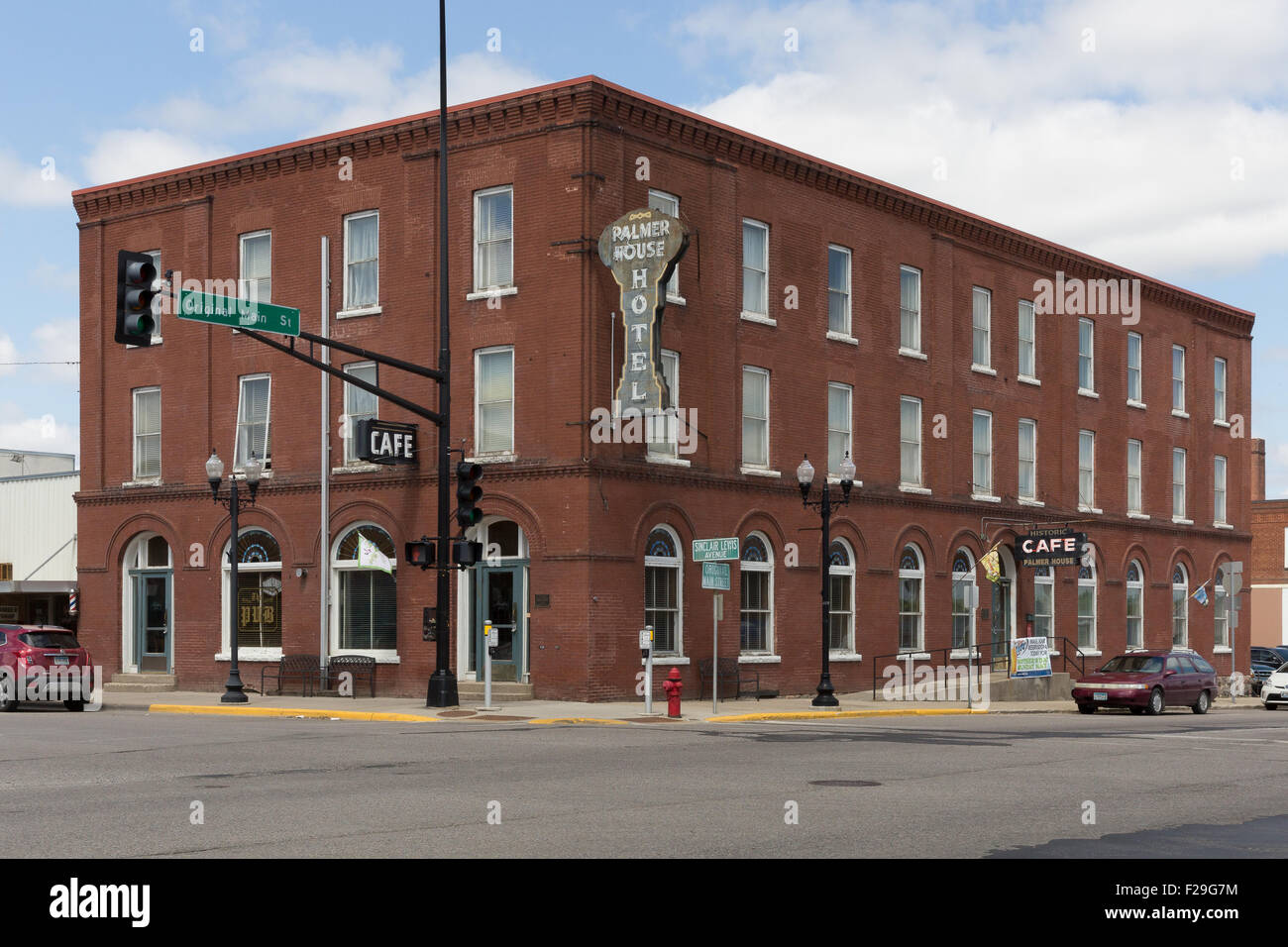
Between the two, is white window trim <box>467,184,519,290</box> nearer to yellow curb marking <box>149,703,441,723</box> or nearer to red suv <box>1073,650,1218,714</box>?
yellow curb marking <box>149,703,441,723</box>

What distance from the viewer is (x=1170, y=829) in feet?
42.4

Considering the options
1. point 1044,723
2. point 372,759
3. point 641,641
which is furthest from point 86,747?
point 1044,723

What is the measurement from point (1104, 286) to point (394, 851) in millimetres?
42303

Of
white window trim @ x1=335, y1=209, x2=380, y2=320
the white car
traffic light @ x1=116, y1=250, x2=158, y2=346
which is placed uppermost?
white window trim @ x1=335, y1=209, x2=380, y2=320

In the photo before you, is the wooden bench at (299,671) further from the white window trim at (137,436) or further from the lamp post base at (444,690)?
the lamp post base at (444,690)

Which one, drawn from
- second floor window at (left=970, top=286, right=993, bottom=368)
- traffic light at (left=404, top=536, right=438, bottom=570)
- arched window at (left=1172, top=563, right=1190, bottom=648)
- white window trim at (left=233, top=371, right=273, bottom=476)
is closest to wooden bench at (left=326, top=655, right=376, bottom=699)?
white window trim at (left=233, top=371, right=273, bottom=476)

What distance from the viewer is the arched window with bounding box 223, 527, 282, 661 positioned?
36.2m

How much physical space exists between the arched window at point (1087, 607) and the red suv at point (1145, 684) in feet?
35.1

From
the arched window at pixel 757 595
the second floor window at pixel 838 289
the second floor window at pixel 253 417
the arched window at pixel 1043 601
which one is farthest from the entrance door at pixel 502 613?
the arched window at pixel 1043 601

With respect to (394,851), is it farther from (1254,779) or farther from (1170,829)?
(1254,779)

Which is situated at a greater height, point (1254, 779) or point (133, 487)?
point (133, 487)

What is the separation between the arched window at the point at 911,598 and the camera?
39844 mm

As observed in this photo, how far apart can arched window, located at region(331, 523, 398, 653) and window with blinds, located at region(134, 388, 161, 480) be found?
6.78 m

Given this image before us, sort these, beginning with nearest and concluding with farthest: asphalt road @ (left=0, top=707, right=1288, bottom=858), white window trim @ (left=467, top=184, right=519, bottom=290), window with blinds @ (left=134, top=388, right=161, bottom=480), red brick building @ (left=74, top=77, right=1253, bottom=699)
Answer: asphalt road @ (left=0, top=707, right=1288, bottom=858), red brick building @ (left=74, top=77, right=1253, bottom=699), white window trim @ (left=467, top=184, right=519, bottom=290), window with blinds @ (left=134, top=388, right=161, bottom=480)
